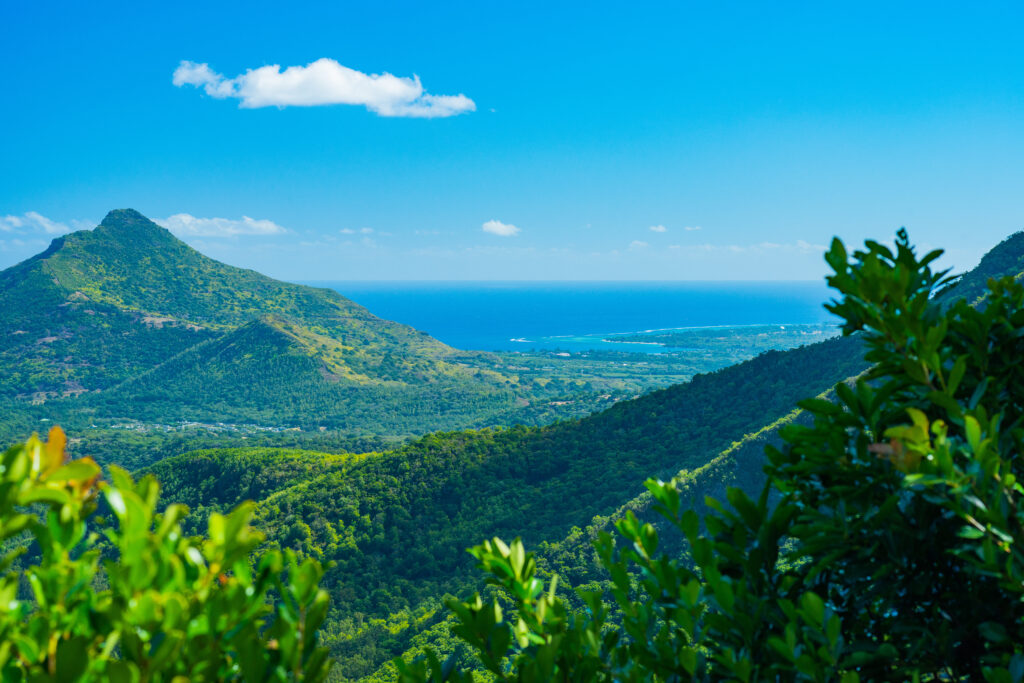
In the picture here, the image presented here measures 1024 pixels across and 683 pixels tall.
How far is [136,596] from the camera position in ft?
3.51

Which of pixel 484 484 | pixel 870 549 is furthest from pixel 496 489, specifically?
pixel 870 549

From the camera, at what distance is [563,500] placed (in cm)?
2658

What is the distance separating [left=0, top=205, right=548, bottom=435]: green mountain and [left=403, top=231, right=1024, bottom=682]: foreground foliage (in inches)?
2983

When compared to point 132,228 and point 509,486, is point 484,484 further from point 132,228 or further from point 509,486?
point 132,228

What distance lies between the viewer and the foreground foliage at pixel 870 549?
1.36 meters

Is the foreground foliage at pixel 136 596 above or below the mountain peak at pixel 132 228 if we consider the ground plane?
below

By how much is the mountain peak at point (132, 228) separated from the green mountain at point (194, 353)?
364 mm

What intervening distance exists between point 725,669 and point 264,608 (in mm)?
1186

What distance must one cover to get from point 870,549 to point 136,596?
61.0 inches

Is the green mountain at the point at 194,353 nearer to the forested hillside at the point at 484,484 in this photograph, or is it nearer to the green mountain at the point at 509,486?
the forested hillside at the point at 484,484

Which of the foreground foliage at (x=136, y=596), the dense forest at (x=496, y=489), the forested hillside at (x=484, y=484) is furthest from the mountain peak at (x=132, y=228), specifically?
the foreground foliage at (x=136, y=596)

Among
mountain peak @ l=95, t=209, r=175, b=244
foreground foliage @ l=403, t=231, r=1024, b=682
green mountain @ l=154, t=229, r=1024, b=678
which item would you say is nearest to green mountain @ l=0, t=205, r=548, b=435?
mountain peak @ l=95, t=209, r=175, b=244

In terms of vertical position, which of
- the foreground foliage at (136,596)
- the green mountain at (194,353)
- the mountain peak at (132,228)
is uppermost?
the mountain peak at (132,228)

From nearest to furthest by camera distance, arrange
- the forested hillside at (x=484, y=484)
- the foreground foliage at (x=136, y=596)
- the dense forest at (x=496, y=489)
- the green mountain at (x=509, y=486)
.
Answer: the foreground foliage at (x=136, y=596) < the dense forest at (x=496, y=489) < the green mountain at (x=509, y=486) < the forested hillside at (x=484, y=484)
